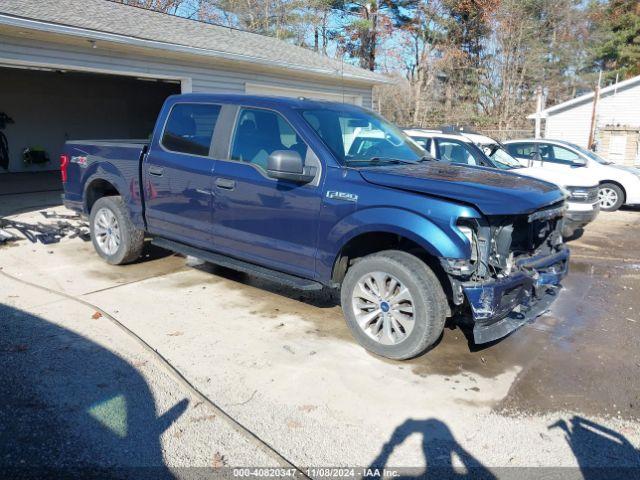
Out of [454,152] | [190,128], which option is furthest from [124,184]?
[454,152]

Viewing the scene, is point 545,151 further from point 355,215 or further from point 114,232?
point 114,232

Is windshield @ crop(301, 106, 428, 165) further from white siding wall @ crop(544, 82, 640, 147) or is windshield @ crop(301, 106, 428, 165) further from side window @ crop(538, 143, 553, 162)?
white siding wall @ crop(544, 82, 640, 147)

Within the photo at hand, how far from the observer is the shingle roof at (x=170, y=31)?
30.2 feet

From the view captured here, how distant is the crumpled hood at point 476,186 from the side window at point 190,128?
189 centimetres

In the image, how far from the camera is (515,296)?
13.1 feet

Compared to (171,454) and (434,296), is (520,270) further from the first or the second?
(171,454)

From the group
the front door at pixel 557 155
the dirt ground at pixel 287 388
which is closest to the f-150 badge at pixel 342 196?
the dirt ground at pixel 287 388

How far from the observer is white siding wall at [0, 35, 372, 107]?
865 centimetres

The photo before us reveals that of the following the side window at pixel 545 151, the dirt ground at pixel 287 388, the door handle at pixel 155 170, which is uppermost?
the side window at pixel 545 151

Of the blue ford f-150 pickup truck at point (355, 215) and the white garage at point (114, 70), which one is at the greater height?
the white garage at point (114, 70)

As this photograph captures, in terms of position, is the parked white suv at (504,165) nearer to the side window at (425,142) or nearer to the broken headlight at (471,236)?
the side window at (425,142)

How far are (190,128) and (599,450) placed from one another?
15.1 feet

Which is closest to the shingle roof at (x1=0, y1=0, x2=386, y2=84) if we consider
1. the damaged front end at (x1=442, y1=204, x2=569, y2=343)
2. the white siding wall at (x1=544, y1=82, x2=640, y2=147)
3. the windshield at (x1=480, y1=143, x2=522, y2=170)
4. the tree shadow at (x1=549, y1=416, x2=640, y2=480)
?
the windshield at (x1=480, y1=143, x2=522, y2=170)

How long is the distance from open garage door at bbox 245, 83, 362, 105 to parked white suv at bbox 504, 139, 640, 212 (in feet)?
18.5
